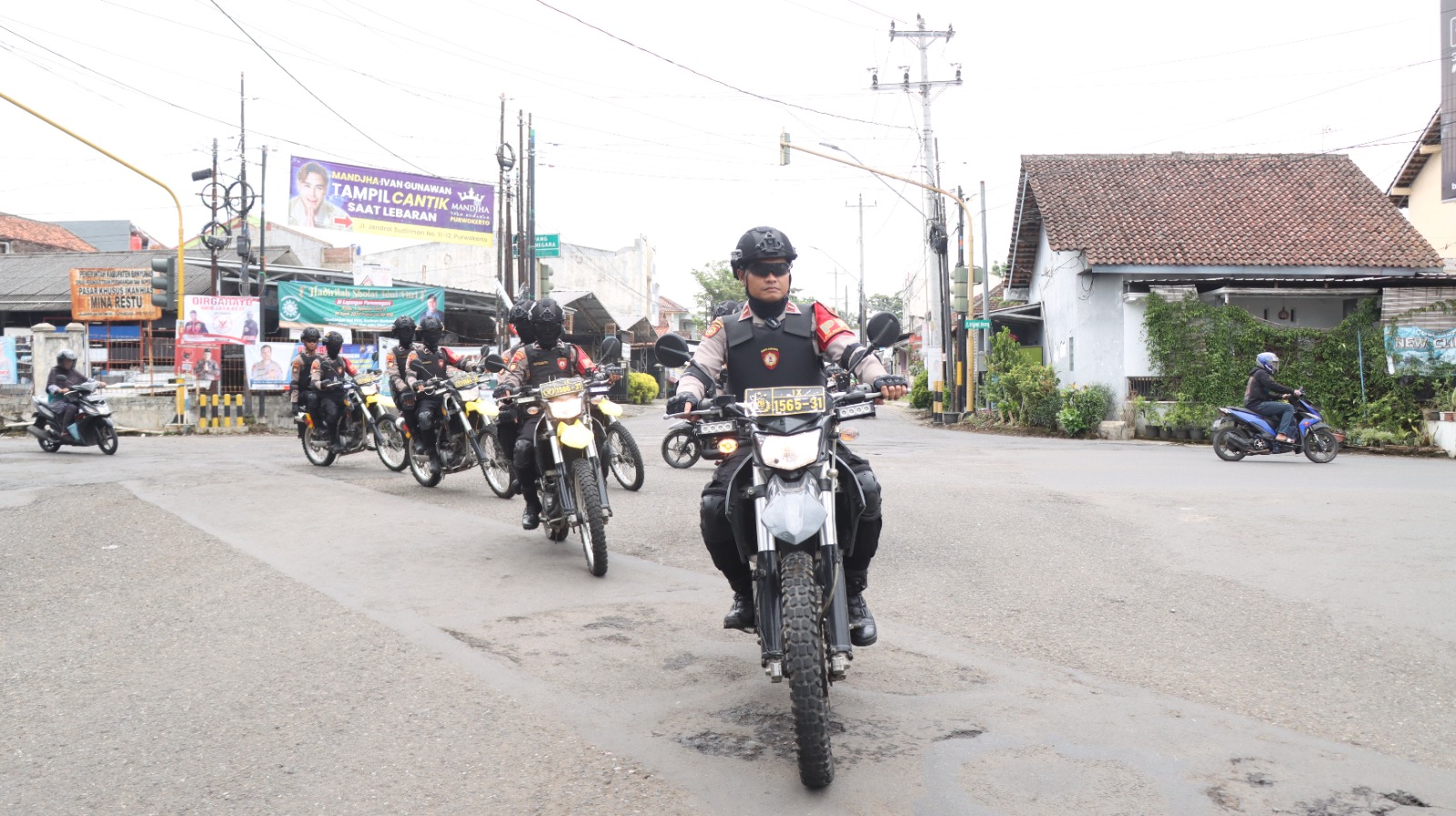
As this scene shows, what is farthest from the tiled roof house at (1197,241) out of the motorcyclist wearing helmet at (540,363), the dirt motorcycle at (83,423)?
the dirt motorcycle at (83,423)

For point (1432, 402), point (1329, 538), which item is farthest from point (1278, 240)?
point (1329, 538)

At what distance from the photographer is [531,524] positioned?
7844mm

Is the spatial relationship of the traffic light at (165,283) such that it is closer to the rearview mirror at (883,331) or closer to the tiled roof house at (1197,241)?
the tiled roof house at (1197,241)

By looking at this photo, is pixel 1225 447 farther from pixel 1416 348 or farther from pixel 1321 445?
pixel 1416 348

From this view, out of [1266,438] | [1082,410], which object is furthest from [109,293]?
[1266,438]

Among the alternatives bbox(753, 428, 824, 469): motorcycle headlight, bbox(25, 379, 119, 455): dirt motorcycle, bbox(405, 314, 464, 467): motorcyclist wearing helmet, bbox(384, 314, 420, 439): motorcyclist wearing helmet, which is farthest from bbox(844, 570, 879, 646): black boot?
bbox(25, 379, 119, 455): dirt motorcycle

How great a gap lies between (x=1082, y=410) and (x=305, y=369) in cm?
1609

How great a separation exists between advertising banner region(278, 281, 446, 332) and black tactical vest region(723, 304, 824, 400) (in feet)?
73.8

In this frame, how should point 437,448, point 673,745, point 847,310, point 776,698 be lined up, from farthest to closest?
point 847,310, point 437,448, point 776,698, point 673,745

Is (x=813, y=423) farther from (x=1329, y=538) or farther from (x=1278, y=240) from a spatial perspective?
(x=1278, y=240)

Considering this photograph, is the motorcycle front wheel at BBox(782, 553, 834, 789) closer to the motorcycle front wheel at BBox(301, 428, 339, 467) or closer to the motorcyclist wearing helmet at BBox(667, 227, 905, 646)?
the motorcyclist wearing helmet at BBox(667, 227, 905, 646)

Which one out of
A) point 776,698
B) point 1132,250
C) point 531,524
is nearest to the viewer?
point 776,698

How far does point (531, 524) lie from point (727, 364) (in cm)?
361

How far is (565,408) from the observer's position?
23.6 feet
